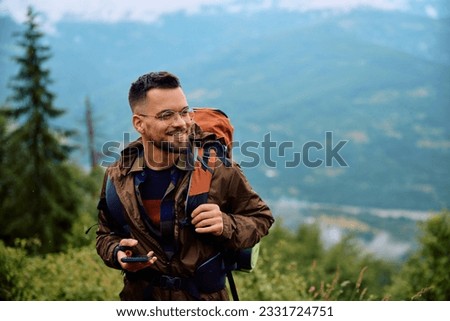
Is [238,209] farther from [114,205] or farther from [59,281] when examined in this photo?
[59,281]

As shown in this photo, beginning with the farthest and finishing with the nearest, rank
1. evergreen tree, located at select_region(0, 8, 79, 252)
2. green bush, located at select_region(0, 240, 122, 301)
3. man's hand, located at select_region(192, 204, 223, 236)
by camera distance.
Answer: evergreen tree, located at select_region(0, 8, 79, 252)
green bush, located at select_region(0, 240, 122, 301)
man's hand, located at select_region(192, 204, 223, 236)

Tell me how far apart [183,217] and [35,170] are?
66.9ft

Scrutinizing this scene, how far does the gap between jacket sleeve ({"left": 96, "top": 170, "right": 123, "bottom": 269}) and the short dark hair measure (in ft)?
1.27

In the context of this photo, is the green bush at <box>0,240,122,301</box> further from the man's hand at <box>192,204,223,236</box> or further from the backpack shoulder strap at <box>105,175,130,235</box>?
the man's hand at <box>192,204,223,236</box>

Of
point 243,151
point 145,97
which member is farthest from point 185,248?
point 243,151

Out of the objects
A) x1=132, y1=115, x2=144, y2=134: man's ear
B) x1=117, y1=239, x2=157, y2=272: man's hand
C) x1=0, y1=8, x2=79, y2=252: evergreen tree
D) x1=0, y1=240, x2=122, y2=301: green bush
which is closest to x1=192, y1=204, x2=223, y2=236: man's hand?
x1=117, y1=239, x2=157, y2=272: man's hand

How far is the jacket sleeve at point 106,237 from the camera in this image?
2266 millimetres

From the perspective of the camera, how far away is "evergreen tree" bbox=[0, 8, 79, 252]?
20172mm

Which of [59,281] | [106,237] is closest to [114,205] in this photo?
[106,237]

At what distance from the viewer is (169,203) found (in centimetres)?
221

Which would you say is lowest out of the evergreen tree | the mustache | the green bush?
the evergreen tree
